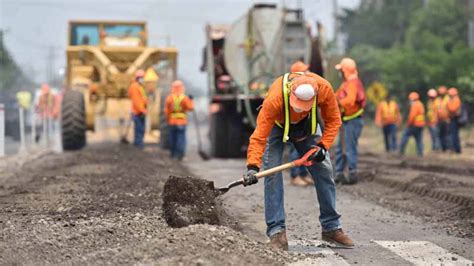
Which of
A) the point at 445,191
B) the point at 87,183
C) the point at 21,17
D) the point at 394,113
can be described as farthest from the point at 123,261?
the point at 21,17

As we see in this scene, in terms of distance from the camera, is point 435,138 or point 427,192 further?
point 435,138

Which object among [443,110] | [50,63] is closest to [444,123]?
[443,110]

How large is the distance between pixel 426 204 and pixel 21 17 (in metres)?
58.3

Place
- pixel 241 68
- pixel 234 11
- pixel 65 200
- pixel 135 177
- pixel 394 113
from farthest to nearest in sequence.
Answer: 1. pixel 234 11
2. pixel 394 113
3. pixel 241 68
4. pixel 135 177
5. pixel 65 200

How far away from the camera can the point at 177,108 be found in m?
16.7

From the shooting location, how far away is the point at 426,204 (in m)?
10.4

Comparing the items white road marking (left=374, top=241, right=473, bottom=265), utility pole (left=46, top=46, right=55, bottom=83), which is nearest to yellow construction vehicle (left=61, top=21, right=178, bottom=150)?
white road marking (left=374, top=241, right=473, bottom=265)

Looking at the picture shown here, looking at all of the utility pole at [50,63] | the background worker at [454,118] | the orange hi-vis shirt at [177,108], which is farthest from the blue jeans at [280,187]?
the utility pole at [50,63]

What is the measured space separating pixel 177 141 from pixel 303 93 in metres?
10.8

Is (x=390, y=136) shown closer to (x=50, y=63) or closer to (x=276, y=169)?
(x=276, y=169)

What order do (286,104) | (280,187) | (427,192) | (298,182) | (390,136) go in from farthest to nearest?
1. (390,136)
2. (298,182)
3. (427,192)
4. (280,187)
5. (286,104)

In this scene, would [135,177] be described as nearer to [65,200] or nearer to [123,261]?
[65,200]

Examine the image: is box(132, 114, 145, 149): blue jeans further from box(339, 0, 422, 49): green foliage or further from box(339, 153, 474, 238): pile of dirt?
box(339, 0, 422, 49): green foliage

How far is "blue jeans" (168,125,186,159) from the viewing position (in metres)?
16.8
